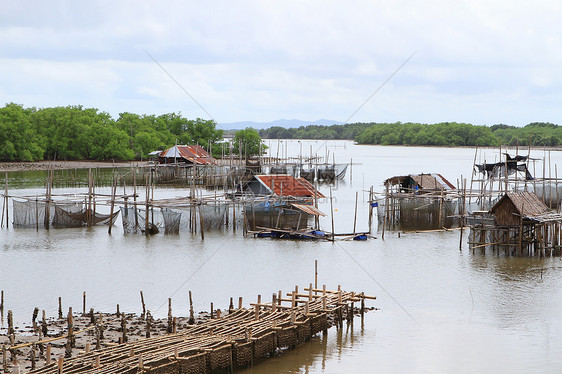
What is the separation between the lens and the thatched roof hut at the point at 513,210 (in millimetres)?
22000

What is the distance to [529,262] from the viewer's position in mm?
22000

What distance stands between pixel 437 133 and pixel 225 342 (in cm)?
13347

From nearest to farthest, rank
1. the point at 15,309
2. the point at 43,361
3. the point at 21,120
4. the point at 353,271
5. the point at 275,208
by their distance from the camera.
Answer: the point at 43,361
the point at 15,309
the point at 353,271
the point at 275,208
the point at 21,120

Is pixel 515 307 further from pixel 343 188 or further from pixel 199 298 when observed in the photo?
pixel 343 188

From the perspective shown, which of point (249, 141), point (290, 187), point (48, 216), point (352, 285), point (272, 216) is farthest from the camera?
point (249, 141)

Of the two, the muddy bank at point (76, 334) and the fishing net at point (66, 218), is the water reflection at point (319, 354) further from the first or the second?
the fishing net at point (66, 218)

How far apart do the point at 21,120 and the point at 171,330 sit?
55.2m

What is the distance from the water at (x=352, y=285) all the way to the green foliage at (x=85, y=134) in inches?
1521

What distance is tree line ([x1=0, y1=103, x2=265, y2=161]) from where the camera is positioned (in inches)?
2510

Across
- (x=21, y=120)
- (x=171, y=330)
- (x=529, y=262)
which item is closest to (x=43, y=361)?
(x=171, y=330)

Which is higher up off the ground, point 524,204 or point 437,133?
point 437,133

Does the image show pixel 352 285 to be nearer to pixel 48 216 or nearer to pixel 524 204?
pixel 524 204

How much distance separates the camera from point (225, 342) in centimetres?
1210

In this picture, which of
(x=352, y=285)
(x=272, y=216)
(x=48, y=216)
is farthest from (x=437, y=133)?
(x=352, y=285)
